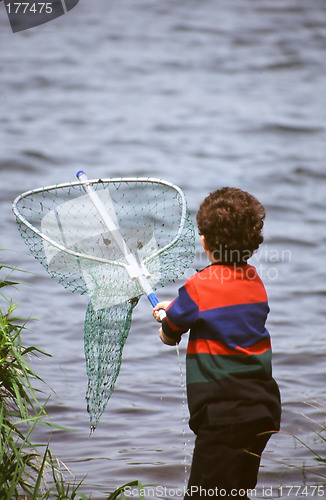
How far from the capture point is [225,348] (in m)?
3.34

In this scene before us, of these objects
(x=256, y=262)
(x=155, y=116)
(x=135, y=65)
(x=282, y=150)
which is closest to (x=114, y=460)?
(x=256, y=262)

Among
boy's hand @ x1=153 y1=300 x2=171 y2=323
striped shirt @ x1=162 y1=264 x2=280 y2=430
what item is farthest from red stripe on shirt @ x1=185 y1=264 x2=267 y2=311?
boy's hand @ x1=153 y1=300 x2=171 y2=323

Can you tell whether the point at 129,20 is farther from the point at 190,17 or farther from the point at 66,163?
the point at 66,163

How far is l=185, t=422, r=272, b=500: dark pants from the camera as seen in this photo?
3332mm

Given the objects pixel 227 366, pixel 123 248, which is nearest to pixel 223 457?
pixel 227 366

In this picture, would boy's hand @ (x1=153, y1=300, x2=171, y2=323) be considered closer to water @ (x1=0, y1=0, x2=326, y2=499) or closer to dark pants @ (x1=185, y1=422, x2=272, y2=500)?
dark pants @ (x1=185, y1=422, x2=272, y2=500)

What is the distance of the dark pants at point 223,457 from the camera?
3332 mm

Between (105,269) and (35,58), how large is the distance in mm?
13887

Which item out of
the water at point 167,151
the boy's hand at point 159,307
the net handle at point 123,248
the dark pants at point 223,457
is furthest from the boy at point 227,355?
the water at point 167,151

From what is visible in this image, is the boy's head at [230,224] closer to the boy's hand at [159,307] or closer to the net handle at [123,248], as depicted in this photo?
the boy's hand at [159,307]

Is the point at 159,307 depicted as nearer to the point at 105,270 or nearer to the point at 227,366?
the point at 227,366

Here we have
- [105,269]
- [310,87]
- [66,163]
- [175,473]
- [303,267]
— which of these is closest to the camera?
[105,269]

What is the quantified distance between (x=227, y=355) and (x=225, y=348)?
3 cm

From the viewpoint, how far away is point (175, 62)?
17.3m
